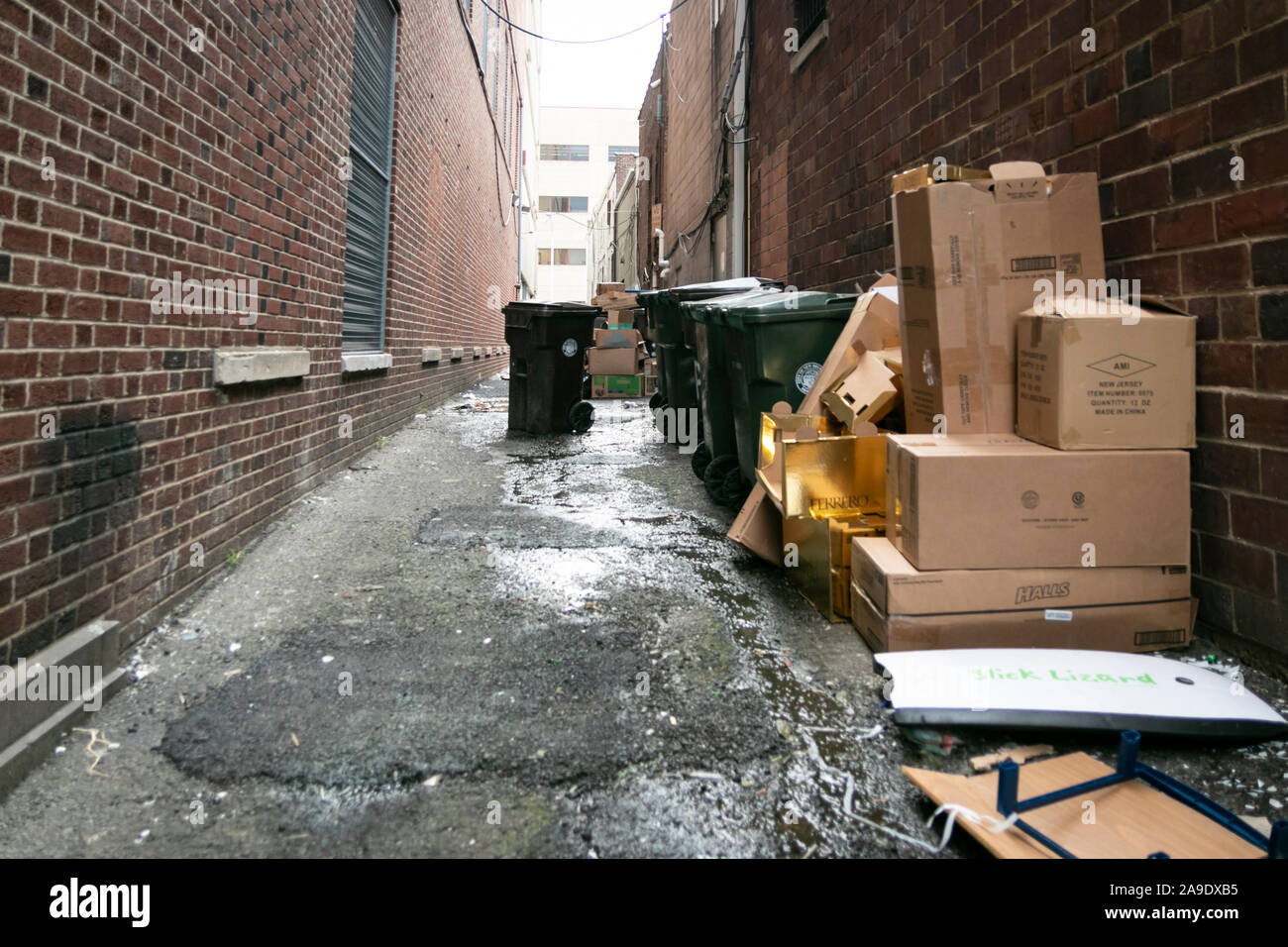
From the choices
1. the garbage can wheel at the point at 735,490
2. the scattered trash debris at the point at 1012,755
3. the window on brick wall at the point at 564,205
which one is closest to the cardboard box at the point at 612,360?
the garbage can wheel at the point at 735,490

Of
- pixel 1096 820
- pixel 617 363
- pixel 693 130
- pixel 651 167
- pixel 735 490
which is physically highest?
pixel 651 167

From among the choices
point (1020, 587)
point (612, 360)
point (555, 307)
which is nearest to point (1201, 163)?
point (1020, 587)

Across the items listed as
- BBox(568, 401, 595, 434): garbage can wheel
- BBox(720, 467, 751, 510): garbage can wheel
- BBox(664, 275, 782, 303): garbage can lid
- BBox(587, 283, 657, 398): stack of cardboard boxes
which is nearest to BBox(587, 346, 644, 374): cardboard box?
BBox(587, 283, 657, 398): stack of cardboard boxes

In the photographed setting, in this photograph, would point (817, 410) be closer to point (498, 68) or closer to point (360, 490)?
point (360, 490)

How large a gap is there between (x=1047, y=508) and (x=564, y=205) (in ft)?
149

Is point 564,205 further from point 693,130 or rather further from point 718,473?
point 718,473

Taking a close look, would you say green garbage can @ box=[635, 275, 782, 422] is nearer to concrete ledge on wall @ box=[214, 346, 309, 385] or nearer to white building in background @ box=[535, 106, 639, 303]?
concrete ledge on wall @ box=[214, 346, 309, 385]

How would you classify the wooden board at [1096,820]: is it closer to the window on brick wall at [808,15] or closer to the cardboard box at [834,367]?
the cardboard box at [834,367]

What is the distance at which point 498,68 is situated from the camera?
53.8ft

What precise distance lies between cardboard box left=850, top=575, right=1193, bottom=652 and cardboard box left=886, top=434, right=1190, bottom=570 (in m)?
0.15

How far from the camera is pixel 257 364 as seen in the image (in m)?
3.36

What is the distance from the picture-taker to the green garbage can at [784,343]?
3832 mm

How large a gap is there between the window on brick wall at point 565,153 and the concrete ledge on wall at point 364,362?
41834 millimetres

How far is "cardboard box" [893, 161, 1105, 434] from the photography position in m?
2.59
